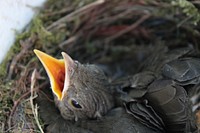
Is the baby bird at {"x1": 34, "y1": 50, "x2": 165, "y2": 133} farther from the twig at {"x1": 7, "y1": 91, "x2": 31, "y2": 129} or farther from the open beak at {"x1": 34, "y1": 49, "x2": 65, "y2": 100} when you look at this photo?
the twig at {"x1": 7, "y1": 91, "x2": 31, "y2": 129}

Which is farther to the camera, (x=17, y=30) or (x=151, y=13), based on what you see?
(x=151, y=13)

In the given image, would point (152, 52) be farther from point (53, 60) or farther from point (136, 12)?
point (53, 60)

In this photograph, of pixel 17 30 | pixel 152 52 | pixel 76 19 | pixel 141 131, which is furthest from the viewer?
pixel 152 52

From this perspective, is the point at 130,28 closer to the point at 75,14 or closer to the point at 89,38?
the point at 89,38

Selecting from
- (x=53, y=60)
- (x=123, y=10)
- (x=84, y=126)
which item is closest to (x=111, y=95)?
(x=84, y=126)

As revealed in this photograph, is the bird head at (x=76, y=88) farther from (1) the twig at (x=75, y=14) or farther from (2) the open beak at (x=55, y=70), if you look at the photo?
(1) the twig at (x=75, y=14)

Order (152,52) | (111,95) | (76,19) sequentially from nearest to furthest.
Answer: (111,95), (76,19), (152,52)

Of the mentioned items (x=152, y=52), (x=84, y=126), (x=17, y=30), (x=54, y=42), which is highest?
(x=17, y=30)
